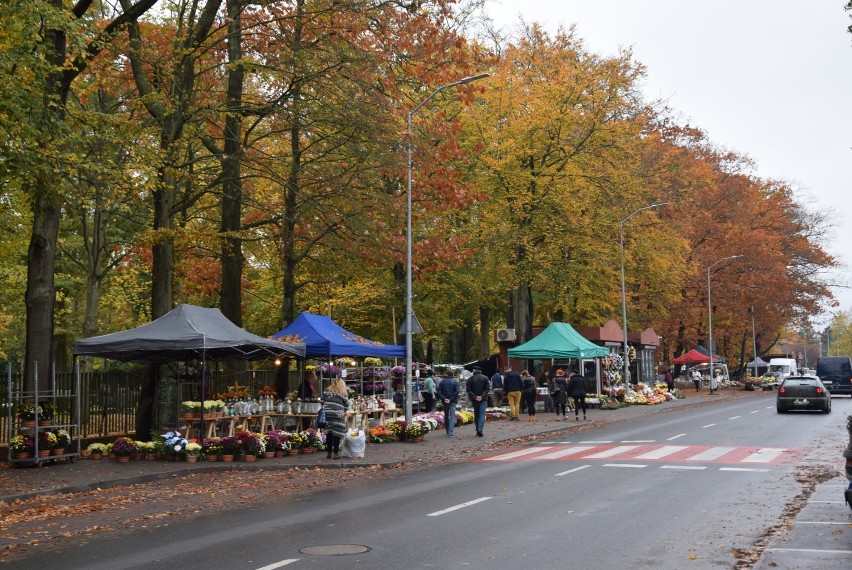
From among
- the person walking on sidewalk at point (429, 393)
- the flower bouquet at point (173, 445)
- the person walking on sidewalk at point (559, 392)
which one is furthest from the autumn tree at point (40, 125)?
the person walking on sidewalk at point (559, 392)

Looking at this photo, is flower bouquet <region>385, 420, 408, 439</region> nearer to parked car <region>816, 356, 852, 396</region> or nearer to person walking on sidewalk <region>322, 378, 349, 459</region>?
person walking on sidewalk <region>322, 378, 349, 459</region>

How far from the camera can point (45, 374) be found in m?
19.4

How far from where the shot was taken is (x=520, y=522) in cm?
1080

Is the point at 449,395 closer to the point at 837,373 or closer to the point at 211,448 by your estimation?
the point at 211,448

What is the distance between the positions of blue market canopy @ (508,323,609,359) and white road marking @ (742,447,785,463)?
632 inches

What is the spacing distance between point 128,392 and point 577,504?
46.0ft

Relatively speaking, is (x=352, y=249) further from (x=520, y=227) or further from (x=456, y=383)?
(x=520, y=227)

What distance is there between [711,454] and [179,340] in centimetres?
1150

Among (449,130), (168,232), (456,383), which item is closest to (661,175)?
(449,130)

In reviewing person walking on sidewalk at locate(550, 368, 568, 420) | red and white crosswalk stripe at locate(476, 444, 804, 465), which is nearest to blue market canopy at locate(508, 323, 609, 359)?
person walking on sidewalk at locate(550, 368, 568, 420)

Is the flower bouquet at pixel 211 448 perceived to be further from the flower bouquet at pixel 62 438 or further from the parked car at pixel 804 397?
the parked car at pixel 804 397

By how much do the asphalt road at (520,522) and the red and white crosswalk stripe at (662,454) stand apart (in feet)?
0.33

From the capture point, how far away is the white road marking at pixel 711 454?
1850cm

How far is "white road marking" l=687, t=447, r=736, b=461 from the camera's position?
18.5 m
